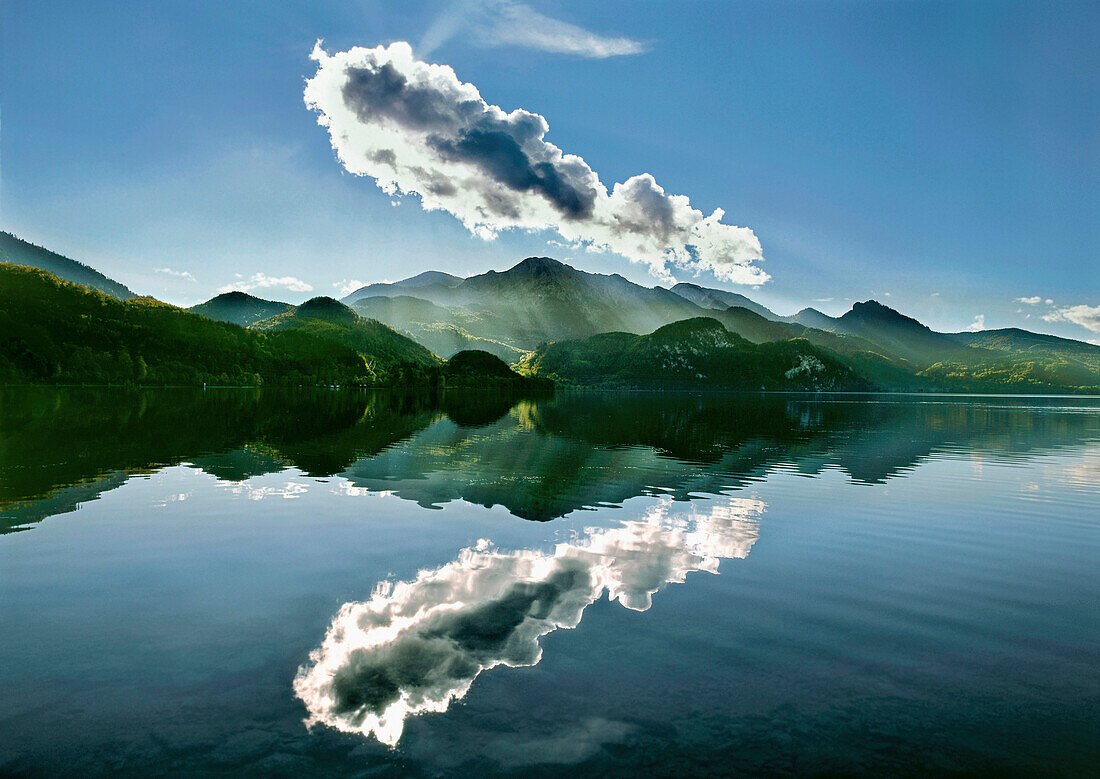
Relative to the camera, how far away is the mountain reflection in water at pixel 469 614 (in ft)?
40.7

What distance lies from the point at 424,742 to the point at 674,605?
32.6 ft

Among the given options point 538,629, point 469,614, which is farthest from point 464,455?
point 538,629

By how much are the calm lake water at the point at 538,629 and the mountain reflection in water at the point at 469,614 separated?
9 cm

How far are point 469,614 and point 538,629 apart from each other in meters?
2.24

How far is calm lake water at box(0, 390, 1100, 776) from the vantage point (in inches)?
427

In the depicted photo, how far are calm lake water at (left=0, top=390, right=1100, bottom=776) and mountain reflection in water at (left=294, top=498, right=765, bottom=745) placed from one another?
0.09 metres

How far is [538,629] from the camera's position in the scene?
16172mm

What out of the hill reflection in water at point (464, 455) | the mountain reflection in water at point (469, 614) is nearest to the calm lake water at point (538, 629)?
the mountain reflection in water at point (469, 614)

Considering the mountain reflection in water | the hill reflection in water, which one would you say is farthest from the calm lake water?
the hill reflection in water

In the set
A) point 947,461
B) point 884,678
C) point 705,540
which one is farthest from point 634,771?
point 947,461

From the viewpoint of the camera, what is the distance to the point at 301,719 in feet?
37.6

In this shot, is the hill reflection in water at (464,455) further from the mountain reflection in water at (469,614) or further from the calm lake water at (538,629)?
the mountain reflection in water at (469,614)

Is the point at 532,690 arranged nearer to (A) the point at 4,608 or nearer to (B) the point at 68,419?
(A) the point at 4,608

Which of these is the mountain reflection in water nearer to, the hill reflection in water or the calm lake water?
the calm lake water
